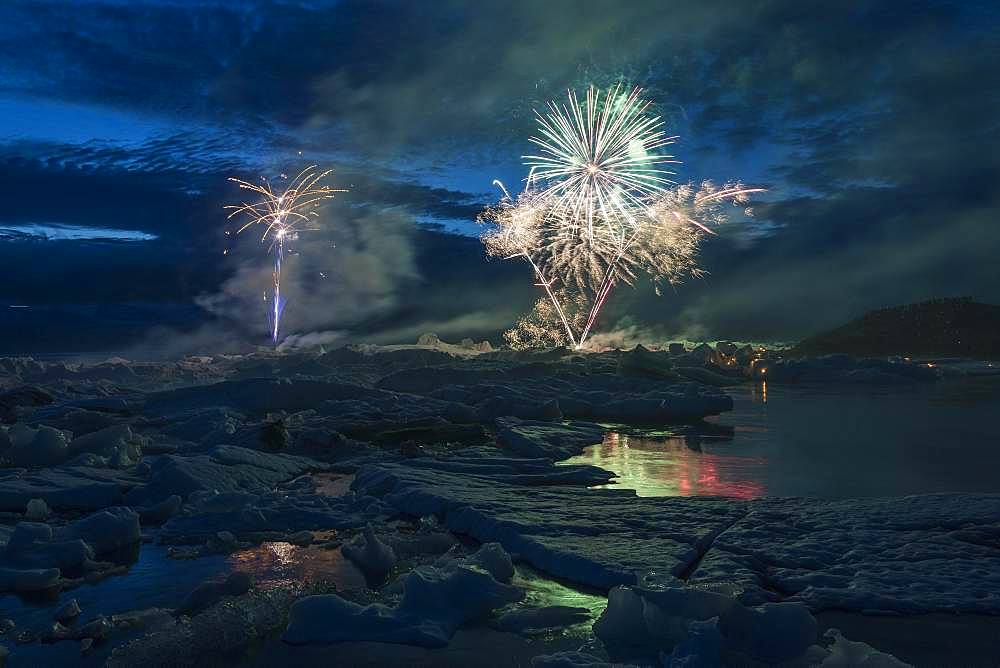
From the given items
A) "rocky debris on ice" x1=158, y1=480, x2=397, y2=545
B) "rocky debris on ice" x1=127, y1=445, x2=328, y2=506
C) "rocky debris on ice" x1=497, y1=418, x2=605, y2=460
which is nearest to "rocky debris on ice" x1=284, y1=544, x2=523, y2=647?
"rocky debris on ice" x1=158, y1=480, x2=397, y2=545

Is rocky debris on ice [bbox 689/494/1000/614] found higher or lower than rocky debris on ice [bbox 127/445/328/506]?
lower

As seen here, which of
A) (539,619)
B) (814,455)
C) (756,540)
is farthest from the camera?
(814,455)

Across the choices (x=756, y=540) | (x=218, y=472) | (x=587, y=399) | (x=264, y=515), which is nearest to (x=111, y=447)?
(x=218, y=472)

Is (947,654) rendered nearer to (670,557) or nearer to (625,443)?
(670,557)

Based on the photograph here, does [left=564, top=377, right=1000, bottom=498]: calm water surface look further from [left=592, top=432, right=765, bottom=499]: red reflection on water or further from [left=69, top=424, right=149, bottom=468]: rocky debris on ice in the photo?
[left=69, top=424, right=149, bottom=468]: rocky debris on ice

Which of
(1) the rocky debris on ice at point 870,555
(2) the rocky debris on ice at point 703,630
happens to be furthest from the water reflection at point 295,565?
(1) the rocky debris on ice at point 870,555

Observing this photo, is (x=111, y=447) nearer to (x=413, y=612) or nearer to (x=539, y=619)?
(x=413, y=612)
